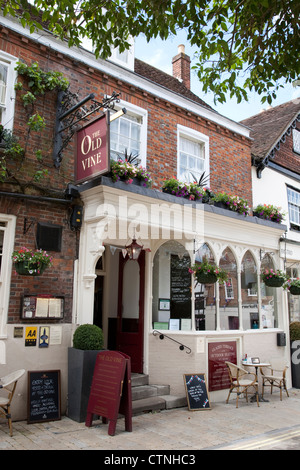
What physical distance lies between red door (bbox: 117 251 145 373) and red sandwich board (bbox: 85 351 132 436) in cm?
243

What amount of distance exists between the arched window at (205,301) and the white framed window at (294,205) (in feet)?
17.7

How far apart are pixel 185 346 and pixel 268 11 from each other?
639cm

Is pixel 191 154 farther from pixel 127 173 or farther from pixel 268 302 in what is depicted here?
pixel 268 302

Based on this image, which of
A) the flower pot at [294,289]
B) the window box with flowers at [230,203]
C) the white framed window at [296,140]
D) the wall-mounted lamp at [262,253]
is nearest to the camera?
the window box with flowers at [230,203]

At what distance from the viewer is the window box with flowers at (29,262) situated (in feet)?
20.9

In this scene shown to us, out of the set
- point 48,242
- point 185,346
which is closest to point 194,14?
point 48,242

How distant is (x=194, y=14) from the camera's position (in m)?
5.91

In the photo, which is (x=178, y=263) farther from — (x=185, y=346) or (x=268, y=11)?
(x=268, y=11)

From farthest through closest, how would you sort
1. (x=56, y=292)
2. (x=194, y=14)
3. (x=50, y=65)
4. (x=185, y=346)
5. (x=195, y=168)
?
(x=195, y=168) < (x=185, y=346) < (x=50, y=65) < (x=56, y=292) < (x=194, y=14)

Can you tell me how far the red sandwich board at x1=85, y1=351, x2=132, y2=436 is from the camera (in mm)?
5906

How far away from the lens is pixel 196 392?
7.86m

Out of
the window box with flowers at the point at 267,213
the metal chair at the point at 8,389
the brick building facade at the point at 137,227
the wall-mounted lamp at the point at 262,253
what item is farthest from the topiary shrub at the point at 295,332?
the metal chair at the point at 8,389

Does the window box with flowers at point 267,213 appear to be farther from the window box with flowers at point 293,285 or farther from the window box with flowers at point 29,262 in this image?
the window box with flowers at point 29,262

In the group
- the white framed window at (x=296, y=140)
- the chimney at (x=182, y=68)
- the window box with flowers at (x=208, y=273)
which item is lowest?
the window box with flowers at (x=208, y=273)
